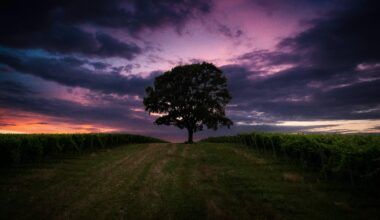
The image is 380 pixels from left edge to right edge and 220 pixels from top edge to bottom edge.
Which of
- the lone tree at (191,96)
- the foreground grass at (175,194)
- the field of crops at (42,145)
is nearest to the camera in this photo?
the foreground grass at (175,194)

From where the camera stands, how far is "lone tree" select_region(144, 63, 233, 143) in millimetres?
52031

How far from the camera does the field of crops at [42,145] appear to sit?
2047 cm

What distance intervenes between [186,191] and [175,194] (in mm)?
697

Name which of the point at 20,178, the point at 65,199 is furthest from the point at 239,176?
the point at 20,178

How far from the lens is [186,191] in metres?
13.2

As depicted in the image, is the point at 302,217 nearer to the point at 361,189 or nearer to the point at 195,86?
the point at 361,189

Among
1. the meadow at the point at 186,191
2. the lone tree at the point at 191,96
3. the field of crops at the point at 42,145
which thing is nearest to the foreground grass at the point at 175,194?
the meadow at the point at 186,191

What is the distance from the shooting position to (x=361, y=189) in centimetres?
1398

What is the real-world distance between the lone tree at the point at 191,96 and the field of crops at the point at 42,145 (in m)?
16.8

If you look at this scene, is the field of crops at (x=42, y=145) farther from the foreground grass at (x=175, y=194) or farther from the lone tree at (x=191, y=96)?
the lone tree at (x=191, y=96)

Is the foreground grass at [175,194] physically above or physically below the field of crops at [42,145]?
below

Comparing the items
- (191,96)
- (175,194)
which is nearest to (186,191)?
(175,194)

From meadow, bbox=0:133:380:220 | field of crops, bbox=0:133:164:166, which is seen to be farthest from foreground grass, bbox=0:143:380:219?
field of crops, bbox=0:133:164:166

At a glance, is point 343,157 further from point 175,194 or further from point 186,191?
point 175,194
